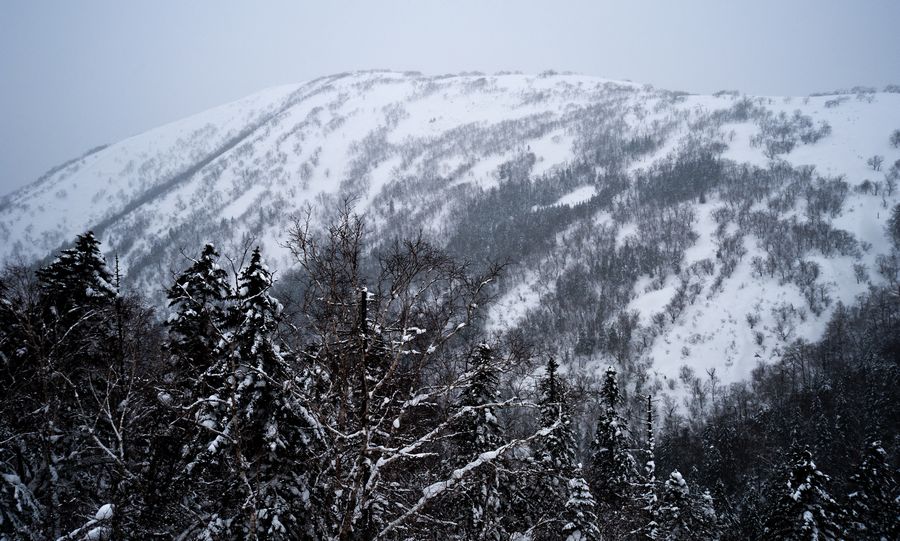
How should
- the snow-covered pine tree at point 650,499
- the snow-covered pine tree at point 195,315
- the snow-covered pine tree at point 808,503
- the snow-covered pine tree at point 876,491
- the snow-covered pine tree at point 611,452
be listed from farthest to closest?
the snow-covered pine tree at point 876,491, the snow-covered pine tree at point 611,452, the snow-covered pine tree at point 650,499, the snow-covered pine tree at point 808,503, the snow-covered pine tree at point 195,315

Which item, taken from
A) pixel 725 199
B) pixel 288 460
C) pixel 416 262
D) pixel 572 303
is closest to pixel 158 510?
pixel 288 460

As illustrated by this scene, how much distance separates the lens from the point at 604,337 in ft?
392

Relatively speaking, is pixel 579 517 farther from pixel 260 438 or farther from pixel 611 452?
pixel 260 438

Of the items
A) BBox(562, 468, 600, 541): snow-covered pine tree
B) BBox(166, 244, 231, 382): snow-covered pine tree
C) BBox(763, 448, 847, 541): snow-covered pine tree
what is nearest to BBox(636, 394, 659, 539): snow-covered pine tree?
BBox(763, 448, 847, 541): snow-covered pine tree

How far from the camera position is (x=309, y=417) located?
607 centimetres

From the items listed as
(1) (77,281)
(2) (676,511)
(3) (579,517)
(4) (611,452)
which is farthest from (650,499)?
(1) (77,281)

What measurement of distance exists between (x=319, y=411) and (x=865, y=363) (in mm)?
116173

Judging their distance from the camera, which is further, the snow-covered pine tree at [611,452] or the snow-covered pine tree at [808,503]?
the snow-covered pine tree at [611,452]

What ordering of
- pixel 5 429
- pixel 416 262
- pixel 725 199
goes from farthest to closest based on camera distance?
Answer: pixel 725 199 < pixel 5 429 < pixel 416 262

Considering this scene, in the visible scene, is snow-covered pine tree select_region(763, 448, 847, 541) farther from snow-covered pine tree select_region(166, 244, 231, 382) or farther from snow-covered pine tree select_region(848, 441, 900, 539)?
snow-covered pine tree select_region(166, 244, 231, 382)

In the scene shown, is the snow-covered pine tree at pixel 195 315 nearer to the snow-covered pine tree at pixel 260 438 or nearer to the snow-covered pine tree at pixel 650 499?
the snow-covered pine tree at pixel 260 438

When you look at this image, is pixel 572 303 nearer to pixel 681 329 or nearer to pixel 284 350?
pixel 681 329

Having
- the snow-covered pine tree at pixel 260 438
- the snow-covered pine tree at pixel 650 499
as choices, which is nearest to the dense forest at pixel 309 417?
the snow-covered pine tree at pixel 260 438

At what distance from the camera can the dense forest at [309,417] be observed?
6328 mm
